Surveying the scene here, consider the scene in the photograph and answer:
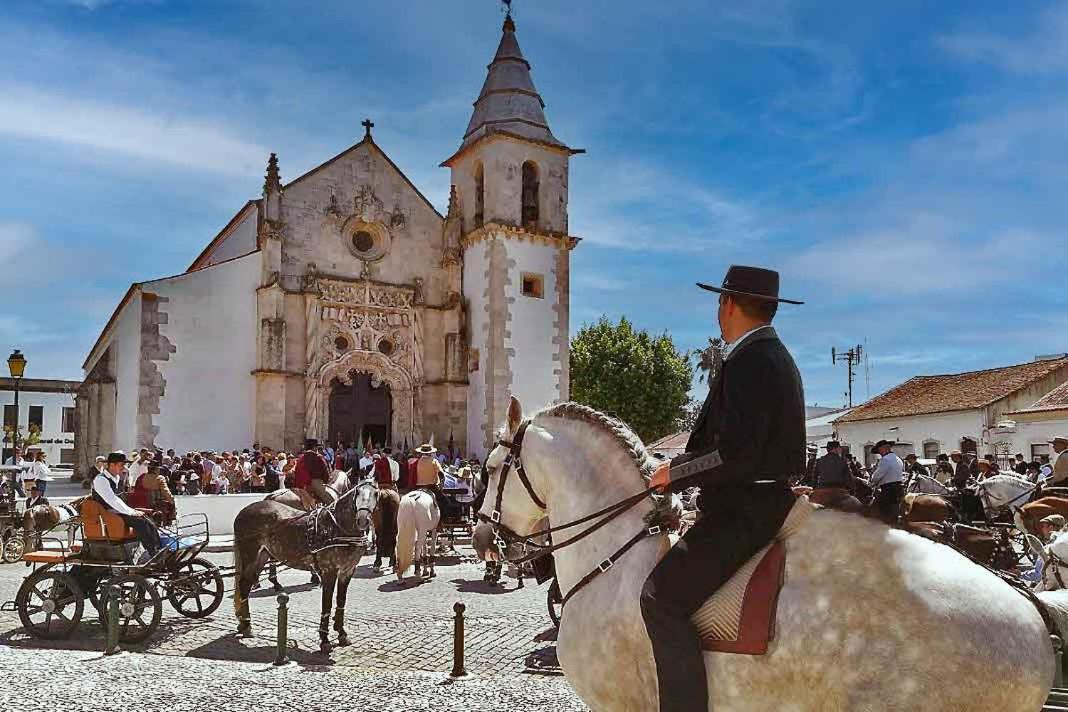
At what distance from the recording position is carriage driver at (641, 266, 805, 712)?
11.7 ft

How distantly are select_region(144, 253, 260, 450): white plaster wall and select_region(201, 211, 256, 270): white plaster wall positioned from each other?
2956 mm

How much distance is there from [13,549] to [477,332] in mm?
16828

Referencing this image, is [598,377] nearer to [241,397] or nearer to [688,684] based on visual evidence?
[241,397]

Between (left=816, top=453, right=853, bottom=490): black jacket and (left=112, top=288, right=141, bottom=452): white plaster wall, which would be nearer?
(left=816, top=453, right=853, bottom=490): black jacket

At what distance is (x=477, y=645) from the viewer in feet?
30.1

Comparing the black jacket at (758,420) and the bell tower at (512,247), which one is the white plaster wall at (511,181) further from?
the black jacket at (758,420)

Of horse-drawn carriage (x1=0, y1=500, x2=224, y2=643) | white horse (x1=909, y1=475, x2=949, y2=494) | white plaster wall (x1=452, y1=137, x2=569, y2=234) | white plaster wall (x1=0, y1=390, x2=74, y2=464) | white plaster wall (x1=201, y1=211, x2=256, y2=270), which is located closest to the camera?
horse-drawn carriage (x1=0, y1=500, x2=224, y2=643)

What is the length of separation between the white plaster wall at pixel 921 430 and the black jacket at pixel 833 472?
853 inches

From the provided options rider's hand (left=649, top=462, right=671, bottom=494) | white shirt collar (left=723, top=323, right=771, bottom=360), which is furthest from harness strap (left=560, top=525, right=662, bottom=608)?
white shirt collar (left=723, top=323, right=771, bottom=360)

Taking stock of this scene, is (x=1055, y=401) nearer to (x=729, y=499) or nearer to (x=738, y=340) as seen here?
(x=738, y=340)

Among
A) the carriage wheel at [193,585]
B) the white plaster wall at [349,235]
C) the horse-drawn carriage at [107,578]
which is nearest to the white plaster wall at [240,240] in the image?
the white plaster wall at [349,235]

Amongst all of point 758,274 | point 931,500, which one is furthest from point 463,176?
point 758,274

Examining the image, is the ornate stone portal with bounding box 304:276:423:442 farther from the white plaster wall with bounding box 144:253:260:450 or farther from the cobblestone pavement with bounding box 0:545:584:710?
the cobblestone pavement with bounding box 0:545:584:710

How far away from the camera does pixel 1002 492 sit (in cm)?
1436
